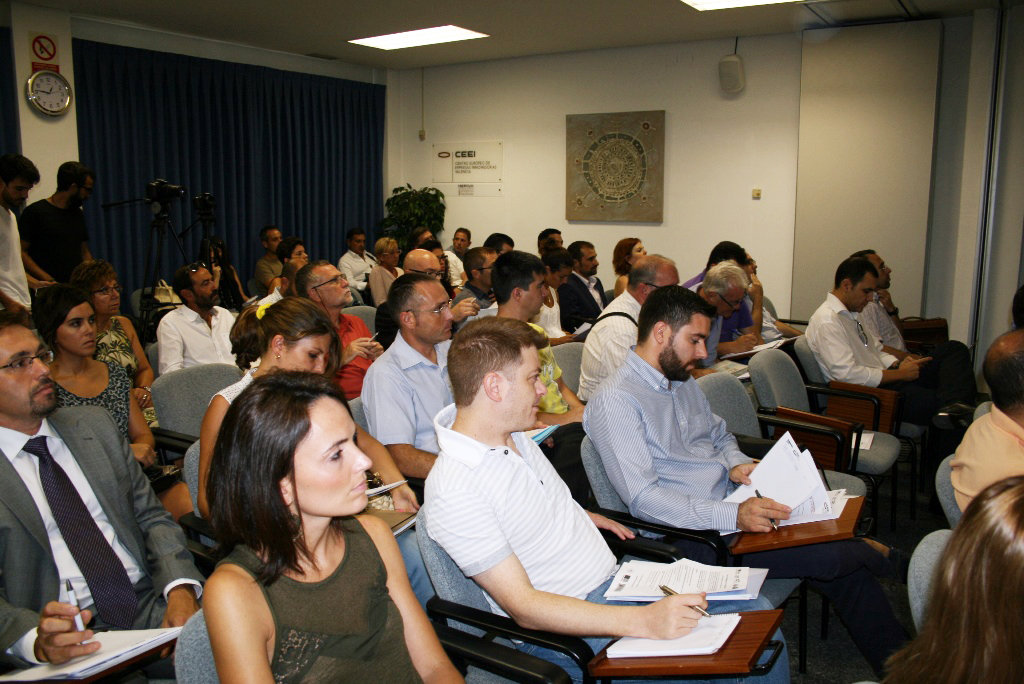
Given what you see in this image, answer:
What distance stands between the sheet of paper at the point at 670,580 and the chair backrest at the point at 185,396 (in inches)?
77.0

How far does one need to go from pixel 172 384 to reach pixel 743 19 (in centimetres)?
589

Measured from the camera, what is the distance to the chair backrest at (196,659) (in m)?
1.36

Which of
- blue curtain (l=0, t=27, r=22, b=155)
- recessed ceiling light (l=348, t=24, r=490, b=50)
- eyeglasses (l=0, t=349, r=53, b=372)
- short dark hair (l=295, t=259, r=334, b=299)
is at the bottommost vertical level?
eyeglasses (l=0, t=349, r=53, b=372)

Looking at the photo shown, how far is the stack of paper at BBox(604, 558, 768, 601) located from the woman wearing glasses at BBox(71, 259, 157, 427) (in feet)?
8.77

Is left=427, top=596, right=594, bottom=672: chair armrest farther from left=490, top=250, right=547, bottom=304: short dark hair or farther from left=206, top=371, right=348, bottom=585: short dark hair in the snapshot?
left=490, top=250, right=547, bottom=304: short dark hair

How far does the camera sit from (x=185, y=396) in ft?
10.6

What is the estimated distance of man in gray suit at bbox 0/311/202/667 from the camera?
186 centimetres

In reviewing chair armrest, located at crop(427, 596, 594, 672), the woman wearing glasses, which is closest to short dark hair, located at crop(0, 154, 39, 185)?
the woman wearing glasses

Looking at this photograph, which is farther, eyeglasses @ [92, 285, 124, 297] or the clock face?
the clock face

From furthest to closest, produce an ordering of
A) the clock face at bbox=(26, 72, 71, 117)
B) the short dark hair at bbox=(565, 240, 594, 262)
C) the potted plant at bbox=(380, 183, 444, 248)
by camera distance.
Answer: the potted plant at bbox=(380, 183, 444, 248) → the short dark hair at bbox=(565, 240, 594, 262) → the clock face at bbox=(26, 72, 71, 117)

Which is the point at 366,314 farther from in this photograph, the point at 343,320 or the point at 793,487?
the point at 793,487

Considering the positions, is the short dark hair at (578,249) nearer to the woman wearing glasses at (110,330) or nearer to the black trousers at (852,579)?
the woman wearing glasses at (110,330)

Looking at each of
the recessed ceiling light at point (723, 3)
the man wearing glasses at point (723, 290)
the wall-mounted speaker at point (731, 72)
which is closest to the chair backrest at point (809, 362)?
the man wearing glasses at point (723, 290)

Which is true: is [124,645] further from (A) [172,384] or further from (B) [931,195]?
(B) [931,195]
